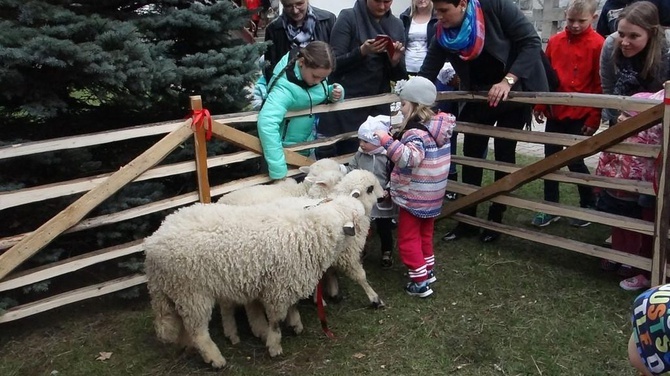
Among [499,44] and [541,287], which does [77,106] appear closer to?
[499,44]

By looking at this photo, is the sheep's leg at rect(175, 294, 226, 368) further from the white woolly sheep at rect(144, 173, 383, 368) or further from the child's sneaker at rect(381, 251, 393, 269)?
the child's sneaker at rect(381, 251, 393, 269)

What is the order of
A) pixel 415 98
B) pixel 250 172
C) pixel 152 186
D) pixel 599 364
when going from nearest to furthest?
pixel 599 364, pixel 415 98, pixel 152 186, pixel 250 172

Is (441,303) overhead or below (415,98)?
below

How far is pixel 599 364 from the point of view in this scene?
137 inches

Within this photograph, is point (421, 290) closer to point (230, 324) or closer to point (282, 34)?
point (230, 324)

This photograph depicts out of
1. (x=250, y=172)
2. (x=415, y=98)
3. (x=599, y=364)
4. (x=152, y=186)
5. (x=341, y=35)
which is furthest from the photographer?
(x=341, y=35)

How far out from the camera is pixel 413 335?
12.8ft

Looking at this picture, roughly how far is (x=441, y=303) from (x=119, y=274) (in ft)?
8.25

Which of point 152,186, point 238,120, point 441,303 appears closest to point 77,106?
point 152,186

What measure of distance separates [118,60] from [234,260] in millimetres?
1661

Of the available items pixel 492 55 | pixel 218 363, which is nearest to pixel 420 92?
pixel 492 55

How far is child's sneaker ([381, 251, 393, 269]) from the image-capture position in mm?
4965

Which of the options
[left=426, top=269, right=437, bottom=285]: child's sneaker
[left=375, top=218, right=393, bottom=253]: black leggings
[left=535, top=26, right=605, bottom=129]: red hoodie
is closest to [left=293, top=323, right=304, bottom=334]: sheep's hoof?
[left=426, top=269, right=437, bottom=285]: child's sneaker

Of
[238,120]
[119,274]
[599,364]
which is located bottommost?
[599,364]
